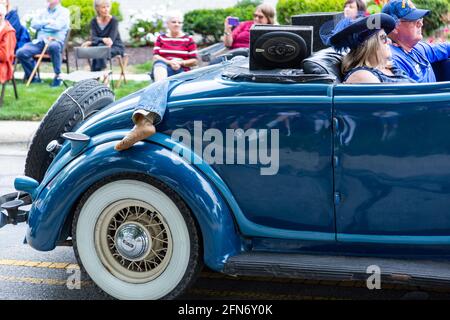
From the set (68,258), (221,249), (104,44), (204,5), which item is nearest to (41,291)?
(68,258)

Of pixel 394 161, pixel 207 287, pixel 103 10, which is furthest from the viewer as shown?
pixel 103 10

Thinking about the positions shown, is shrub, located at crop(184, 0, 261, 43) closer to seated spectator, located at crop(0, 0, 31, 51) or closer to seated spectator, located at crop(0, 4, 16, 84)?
seated spectator, located at crop(0, 0, 31, 51)

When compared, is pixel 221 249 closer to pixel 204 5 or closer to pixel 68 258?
pixel 68 258

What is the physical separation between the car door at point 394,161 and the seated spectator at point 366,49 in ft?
1.06

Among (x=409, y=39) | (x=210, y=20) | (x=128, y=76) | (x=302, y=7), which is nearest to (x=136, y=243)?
(x=409, y=39)

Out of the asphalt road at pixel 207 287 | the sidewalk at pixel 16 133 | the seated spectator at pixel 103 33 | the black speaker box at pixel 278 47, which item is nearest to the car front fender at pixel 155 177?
the asphalt road at pixel 207 287

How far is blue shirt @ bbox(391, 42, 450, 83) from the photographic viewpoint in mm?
4645

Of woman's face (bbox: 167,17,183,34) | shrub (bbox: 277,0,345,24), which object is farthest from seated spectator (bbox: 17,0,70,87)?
shrub (bbox: 277,0,345,24)

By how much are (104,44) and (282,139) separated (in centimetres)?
809

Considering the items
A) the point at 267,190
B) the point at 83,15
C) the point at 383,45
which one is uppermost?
the point at 383,45

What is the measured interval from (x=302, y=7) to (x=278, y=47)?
9.91 meters

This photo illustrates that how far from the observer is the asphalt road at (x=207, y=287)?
415 cm

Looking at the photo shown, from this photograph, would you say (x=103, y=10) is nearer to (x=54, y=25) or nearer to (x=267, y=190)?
→ (x=54, y=25)

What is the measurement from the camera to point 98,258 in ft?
12.9
